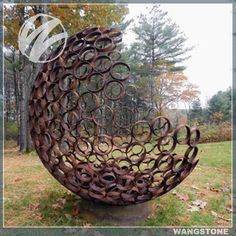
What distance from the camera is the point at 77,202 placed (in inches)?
131

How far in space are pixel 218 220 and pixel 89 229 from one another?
128 cm

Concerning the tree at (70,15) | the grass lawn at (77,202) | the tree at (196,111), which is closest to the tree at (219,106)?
the tree at (196,111)

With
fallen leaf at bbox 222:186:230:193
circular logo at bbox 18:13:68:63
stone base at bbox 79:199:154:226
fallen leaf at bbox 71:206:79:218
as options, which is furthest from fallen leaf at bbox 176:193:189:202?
circular logo at bbox 18:13:68:63

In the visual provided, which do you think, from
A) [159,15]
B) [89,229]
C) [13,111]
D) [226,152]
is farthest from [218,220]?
[13,111]

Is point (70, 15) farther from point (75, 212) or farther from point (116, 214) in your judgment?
point (116, 214)

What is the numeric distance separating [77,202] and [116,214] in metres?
0.52

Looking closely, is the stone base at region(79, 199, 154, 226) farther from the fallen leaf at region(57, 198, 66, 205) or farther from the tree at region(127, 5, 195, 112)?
the tree at region(127, 5, 195, 112)

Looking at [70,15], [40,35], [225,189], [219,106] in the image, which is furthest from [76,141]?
[219,106]

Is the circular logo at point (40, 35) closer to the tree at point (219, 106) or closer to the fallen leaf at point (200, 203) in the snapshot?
the fallen leaf at point (200, 203)

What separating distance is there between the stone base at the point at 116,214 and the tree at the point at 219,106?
7.12m

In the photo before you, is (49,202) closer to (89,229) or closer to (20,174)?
(89,229)

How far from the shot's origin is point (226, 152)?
7320 millimetres

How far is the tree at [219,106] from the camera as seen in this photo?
9.73m

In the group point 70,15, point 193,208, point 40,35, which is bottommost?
point 193,208
